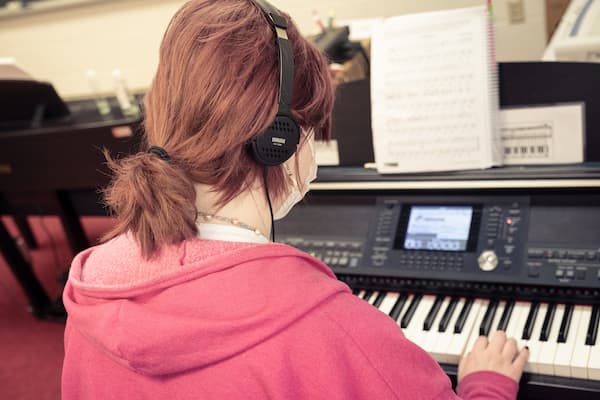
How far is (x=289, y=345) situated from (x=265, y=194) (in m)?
0.27

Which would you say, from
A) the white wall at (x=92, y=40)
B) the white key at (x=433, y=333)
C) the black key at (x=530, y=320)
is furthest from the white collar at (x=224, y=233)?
the white wall at (x=92, y=40)

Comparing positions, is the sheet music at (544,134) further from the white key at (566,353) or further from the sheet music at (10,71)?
the sheet music at (10,71)

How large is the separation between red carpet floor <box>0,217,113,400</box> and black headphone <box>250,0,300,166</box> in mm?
1336

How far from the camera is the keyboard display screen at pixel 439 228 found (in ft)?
4.43

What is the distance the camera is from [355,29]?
223 centimetres

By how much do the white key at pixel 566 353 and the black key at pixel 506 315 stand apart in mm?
115

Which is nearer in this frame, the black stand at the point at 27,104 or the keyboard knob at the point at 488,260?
the keyboard knob at the point at 488,260

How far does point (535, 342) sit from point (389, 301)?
351 mm

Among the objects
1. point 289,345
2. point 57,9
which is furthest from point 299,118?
point 57,9

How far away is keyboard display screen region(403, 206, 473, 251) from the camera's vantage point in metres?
1.35

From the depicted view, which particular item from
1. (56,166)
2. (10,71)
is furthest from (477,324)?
(10,71)

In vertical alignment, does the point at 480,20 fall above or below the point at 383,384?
above

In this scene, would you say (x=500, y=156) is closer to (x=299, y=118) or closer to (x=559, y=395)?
(x=559, y=395)

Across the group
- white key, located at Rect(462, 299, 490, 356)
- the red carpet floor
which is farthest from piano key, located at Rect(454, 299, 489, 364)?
the red carpet floor
